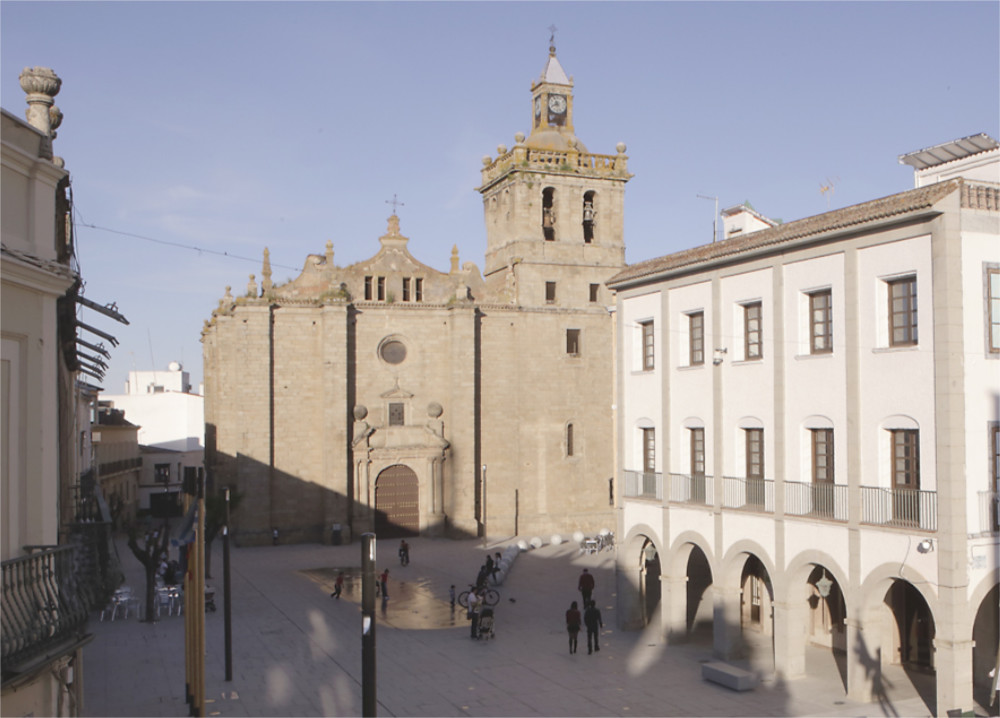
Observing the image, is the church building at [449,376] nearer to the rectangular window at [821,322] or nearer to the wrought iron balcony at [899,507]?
the rectangular window at [821,322]

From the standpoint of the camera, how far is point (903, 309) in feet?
60.9

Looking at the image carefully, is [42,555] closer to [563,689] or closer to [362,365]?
[563,689]

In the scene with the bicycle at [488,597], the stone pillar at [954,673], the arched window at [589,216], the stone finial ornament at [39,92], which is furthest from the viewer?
the arched window at [589,216]

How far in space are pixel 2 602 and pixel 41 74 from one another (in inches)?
253

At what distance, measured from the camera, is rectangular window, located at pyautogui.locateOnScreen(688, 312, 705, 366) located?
23.7 metres

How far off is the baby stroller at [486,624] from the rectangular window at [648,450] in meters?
5.34

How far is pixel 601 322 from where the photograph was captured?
4619 cm

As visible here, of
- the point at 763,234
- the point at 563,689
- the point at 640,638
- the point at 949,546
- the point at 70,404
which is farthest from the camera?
the point at 640,638

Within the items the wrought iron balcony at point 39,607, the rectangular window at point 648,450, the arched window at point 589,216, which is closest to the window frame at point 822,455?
the rectangular window at point 648,450

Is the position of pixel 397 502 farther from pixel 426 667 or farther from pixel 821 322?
pixel 821 322

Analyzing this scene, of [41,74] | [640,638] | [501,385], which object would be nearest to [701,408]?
[640,638]

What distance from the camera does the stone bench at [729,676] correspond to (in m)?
19.6

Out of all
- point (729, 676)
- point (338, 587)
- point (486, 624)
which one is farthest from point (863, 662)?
point (338, 587)

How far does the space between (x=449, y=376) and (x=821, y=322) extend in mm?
25775
